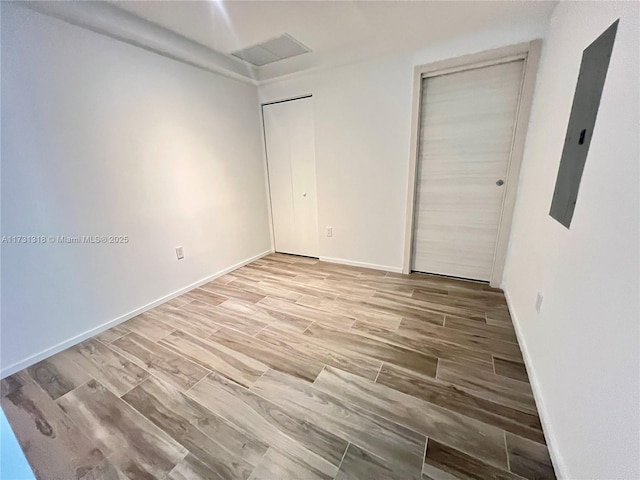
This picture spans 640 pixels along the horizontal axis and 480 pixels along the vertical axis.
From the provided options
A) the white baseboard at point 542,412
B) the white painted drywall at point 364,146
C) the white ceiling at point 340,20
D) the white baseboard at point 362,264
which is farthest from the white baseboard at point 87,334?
the white baseboard at point 542,412

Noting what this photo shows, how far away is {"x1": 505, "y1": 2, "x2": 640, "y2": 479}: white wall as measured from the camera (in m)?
0.71

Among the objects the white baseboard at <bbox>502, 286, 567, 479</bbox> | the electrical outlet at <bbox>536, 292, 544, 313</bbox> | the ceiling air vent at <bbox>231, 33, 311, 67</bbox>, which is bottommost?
the white baseboard at <bbox>502, 286, 567, 479</bbox>

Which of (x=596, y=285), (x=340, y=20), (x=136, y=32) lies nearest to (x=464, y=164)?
(x=340, y=20)

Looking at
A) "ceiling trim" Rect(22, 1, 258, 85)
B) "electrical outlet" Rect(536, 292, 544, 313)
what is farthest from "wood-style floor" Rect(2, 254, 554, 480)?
"ceiling trim" Rect(22, 1, 258, 85)

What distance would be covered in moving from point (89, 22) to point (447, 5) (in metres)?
2.48

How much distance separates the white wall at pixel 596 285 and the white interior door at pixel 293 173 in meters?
2.29

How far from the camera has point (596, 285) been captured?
88cm

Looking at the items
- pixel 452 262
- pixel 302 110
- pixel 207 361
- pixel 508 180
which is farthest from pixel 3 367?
pixel 508 180

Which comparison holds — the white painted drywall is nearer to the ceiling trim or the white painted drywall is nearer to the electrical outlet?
the ceiling trim

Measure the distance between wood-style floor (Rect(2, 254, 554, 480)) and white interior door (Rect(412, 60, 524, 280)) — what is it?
1.84 ft

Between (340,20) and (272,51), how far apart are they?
0.81m

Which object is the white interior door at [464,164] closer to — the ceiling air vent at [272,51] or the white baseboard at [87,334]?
the ceiling air vent at [272,51]

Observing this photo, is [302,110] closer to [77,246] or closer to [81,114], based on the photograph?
[81,114]

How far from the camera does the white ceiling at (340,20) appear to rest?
1.74m
